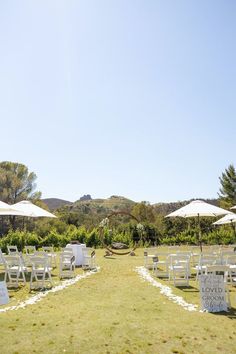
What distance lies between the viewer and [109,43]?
43.4 ft

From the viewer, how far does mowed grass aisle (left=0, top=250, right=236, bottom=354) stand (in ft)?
14.4

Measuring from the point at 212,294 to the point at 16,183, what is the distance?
32515 mm

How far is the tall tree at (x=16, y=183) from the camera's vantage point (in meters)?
35.8

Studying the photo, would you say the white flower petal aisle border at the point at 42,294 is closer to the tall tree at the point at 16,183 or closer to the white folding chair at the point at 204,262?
the white folding chair at the point at 204,262

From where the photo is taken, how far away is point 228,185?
41812 mm

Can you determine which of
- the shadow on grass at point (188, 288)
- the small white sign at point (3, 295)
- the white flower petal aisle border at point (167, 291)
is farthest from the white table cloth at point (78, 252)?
the small white sign at point (3, 295)

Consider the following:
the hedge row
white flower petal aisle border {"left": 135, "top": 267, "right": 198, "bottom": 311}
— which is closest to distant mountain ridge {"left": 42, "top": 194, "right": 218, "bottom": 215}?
the hedge row

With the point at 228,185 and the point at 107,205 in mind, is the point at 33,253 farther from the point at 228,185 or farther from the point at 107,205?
the point at 107,205

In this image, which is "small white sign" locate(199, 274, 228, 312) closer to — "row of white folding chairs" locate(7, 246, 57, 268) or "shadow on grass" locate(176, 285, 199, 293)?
"shadow on grass" locate(176, 285, 199, 293)

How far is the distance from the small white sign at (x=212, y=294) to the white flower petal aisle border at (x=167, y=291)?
288mm

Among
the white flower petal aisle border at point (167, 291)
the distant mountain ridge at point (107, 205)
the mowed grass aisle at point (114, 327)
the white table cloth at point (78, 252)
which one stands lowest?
the mowed grass aisle at point (114, 327)

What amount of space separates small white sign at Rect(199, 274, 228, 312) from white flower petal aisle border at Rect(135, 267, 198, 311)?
0.29 meters

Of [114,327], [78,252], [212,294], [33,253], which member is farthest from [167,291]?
[33,253]

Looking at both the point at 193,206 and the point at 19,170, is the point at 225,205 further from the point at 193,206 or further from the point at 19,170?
the point at 193,206
